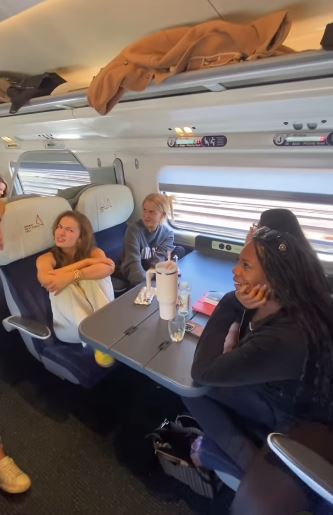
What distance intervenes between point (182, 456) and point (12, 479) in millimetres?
913

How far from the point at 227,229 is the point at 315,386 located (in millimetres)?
1645

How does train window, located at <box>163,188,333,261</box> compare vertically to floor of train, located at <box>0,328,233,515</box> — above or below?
above

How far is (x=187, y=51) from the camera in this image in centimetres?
117

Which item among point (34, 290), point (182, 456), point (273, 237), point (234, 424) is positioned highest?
point (273, 237)

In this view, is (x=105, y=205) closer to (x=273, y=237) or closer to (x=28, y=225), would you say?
(x=28, y=225)

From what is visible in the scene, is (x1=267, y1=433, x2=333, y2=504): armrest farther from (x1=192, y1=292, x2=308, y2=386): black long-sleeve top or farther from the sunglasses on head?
the sunglasses on head

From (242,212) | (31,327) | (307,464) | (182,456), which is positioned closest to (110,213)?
(242,212)

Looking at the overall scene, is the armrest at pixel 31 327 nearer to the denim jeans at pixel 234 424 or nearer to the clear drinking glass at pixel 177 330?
the clear drinking glass at pixel 177 330

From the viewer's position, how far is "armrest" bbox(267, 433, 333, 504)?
853mm

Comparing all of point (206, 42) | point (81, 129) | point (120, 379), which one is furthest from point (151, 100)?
point (120, 379)

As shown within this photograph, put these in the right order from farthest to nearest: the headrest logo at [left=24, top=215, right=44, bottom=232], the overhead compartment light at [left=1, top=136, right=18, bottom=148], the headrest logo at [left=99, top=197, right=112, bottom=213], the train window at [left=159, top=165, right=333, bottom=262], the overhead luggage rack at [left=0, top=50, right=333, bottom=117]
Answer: the overhead compartment light at [left=1, top=136, right=18, bottom=148], the headrest logo at [left=99, top=197, right=112, bottom=213], the train window at [left=159, top=165, right=333, bottom=262], the headrest logo at [left=24, top=215, right=44, bottom=232], the overhead luggage rack at [left=0, top=50, right=333, bottom=117]

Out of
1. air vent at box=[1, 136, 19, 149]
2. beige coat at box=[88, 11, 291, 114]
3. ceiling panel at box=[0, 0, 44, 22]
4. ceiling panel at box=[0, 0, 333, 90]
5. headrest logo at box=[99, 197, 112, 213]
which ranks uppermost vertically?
ceiling panel at box=[0, 0, 44, 22]

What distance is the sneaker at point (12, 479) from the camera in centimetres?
154

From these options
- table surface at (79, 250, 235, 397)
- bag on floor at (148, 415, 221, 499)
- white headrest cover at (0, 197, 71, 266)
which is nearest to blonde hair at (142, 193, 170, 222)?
white headrest cover at (0, 197, 71, 266)
